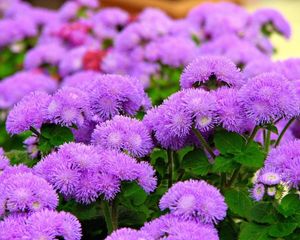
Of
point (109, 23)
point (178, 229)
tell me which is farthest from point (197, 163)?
point (109, 23)

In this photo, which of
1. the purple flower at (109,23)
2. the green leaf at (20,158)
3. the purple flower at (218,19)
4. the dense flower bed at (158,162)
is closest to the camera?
the dense flower bed at (158,162)

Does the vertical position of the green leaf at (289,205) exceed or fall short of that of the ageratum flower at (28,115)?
it exceeds it

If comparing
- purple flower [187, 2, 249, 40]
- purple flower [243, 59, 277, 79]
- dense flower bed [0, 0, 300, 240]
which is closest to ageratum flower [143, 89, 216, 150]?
dense flower bed [0, 0, 300, 240]

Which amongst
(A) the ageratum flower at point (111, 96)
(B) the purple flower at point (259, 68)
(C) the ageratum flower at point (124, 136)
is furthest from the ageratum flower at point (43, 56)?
(C) the ageratum flower at point (124, 136)

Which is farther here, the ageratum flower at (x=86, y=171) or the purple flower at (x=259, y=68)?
the purple flower at (x=259, y=68)

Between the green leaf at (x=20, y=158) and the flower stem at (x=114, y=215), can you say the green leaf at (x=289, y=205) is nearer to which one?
the flower stem at (x=114, y=215)

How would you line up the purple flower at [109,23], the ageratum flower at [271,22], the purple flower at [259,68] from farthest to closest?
the purple flower at [109,23], the ageratum flower at [271,22], the purple flower at [259,68]
